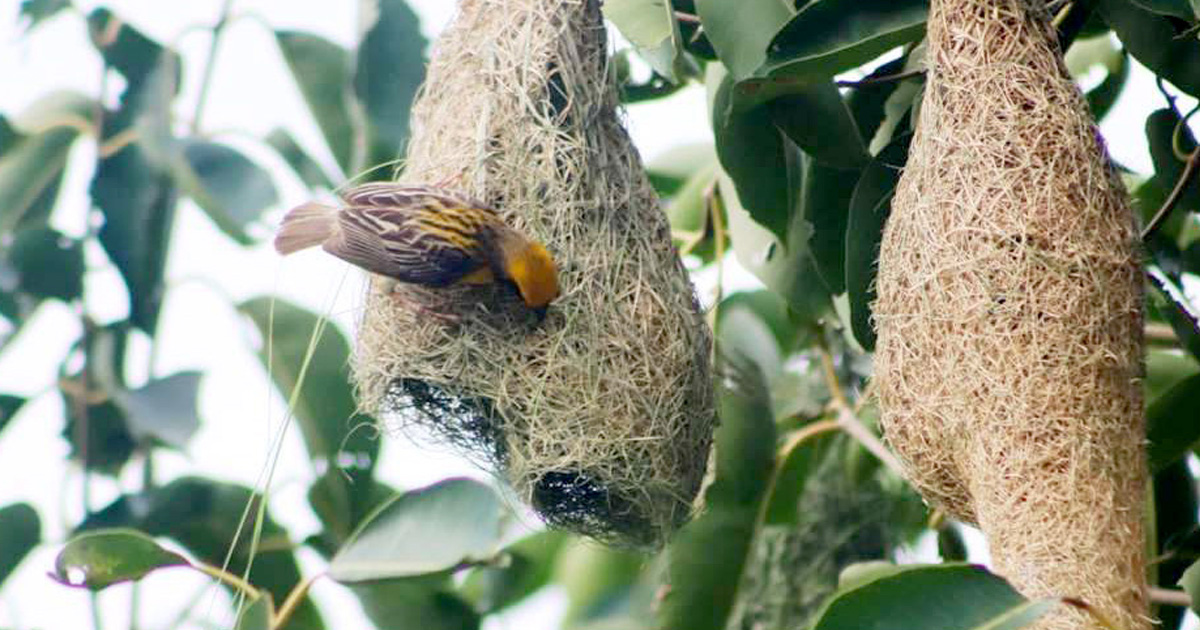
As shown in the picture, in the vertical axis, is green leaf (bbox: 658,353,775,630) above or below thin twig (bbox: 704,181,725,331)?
below

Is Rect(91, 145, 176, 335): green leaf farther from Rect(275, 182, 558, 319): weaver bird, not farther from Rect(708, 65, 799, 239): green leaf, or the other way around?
Rect(708, 65, 799, 239): green leaf

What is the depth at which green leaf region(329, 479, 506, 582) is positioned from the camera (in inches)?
103

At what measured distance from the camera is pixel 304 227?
8.35ft

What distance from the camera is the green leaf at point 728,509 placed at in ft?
9.37

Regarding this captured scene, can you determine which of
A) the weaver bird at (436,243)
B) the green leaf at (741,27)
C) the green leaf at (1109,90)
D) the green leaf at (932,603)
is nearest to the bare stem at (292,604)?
the weaver bird at (436,243)

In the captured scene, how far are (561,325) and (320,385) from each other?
28.7 inches

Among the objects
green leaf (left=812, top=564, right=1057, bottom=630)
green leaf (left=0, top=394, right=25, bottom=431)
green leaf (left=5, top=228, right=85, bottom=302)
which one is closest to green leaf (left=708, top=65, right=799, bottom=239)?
green leaf (left=812, top=564, right=1057, bottom=630)

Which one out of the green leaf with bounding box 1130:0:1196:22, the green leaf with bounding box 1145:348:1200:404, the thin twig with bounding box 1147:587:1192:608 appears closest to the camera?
the green leaf with bounding box 1130:0:1196:22

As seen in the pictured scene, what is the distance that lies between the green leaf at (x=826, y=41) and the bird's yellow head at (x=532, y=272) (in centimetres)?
36

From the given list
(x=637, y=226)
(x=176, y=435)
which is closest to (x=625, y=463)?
(x=637, y=226)

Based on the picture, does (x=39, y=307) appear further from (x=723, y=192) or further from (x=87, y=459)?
(x=723, y=192)

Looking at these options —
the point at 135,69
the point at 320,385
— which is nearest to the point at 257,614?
the point at 320,385

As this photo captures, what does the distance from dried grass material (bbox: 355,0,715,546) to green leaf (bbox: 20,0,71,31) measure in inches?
42.3

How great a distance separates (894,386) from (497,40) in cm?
77
